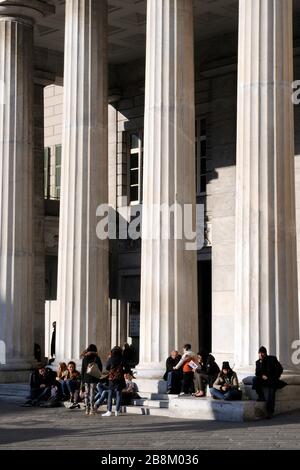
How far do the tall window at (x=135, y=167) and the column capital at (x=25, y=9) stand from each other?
943cm

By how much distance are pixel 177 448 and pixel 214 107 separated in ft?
74.5

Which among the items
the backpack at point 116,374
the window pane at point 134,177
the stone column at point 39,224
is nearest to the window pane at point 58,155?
the stone column at point 39,224

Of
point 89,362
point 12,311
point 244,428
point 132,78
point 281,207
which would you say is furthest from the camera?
point 132,78

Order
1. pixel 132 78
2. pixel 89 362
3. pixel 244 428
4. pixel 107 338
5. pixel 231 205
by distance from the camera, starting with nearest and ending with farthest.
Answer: pixel 244 428 < pixel 89 362 < pixel 107 338 < pixel 231 205 < pixel 132 78

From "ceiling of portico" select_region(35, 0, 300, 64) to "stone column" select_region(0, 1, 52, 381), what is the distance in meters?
1.90

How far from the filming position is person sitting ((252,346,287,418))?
22.9 meters

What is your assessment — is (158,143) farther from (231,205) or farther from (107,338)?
(231,205)

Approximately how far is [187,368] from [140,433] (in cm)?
494

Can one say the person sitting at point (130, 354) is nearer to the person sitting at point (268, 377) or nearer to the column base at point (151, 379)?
Result: the column base at point (151, 379)

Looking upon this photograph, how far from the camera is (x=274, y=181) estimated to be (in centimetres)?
2411

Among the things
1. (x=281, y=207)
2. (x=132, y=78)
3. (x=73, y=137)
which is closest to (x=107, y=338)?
(x=73, y=137)

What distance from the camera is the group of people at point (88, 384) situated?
25484 millimetres

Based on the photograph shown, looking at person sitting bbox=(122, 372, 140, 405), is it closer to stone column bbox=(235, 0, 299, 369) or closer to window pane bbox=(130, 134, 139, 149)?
stone column bbox=(235, 0, 299, 369)

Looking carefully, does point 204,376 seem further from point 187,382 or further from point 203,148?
point 203,148
